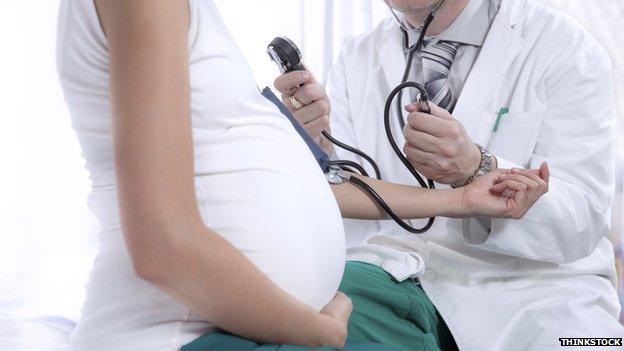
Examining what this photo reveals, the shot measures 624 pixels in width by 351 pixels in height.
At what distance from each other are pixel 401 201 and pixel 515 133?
1.11ft

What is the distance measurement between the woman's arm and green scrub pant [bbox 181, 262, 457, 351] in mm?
372

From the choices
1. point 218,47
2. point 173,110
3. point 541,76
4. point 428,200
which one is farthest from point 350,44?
point 173,110

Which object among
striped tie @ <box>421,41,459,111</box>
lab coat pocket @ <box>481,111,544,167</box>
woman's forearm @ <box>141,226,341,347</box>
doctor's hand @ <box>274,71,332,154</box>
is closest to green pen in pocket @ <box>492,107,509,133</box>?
lab coat pocket @ <box>481,111,544,167</box>

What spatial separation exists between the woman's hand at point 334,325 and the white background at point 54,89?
1.66m

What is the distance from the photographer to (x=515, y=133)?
167 cm

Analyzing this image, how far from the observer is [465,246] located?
5.51 feet

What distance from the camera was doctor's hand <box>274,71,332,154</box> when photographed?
5.23 feet

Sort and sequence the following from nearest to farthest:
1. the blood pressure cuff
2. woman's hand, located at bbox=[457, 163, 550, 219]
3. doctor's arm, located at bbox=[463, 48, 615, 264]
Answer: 1. the blood pressure cuff
2. woman's hand, located at bbox=[457, 163, 550, 219]
3. doctor's arm, located at bbox=[463, 48, 615, 264]

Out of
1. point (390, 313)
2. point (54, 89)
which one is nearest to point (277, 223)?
point (390, 313)

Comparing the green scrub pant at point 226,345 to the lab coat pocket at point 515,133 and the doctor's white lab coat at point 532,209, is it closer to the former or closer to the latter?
the doctor's white lab coat at point 532,209

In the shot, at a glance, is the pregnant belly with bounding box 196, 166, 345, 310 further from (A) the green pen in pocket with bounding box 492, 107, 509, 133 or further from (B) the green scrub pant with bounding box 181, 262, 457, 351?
(A) the green pen in pocket with bounding box 492, 107, 509, 133

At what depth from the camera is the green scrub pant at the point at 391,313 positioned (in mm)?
1295

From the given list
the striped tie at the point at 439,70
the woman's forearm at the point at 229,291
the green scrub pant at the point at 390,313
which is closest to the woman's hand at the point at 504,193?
the green scrub pant at the point at 390,313

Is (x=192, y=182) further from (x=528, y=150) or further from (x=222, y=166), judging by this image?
(x=528, y=150)
